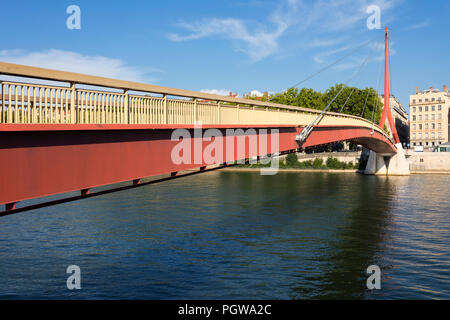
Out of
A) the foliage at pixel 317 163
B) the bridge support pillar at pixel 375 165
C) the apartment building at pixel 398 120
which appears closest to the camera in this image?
the bridge support pillar at pixel 375 165

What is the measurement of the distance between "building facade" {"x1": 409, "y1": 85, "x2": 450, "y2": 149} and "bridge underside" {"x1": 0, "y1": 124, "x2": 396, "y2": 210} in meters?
109

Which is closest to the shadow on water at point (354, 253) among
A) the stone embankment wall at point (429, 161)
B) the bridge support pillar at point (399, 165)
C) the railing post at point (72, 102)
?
the railing post at point (72, 102)

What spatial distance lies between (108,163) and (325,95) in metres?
90.5

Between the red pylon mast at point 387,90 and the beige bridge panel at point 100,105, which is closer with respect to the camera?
the beige bridge panel at point 100,105

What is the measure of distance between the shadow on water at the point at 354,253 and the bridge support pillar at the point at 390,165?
111 feet

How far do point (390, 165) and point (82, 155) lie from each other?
69495mm

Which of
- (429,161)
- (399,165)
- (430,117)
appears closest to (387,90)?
(399,165)

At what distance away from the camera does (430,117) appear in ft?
380

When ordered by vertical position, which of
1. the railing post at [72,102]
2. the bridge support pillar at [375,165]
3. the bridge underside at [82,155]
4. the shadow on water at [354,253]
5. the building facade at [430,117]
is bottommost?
the shadow on water at [354,253]

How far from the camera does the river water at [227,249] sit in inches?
699

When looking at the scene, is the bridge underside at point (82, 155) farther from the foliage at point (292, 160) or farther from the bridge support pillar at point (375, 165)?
the foliage at point (292, 160)

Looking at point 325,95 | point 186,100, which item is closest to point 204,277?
point 186,100

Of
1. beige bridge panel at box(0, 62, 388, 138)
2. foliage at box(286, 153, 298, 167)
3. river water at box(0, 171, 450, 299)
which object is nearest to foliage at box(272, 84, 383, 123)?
foliage at box(286, 153, 298, 167)

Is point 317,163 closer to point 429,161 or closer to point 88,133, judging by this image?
point 429,161
